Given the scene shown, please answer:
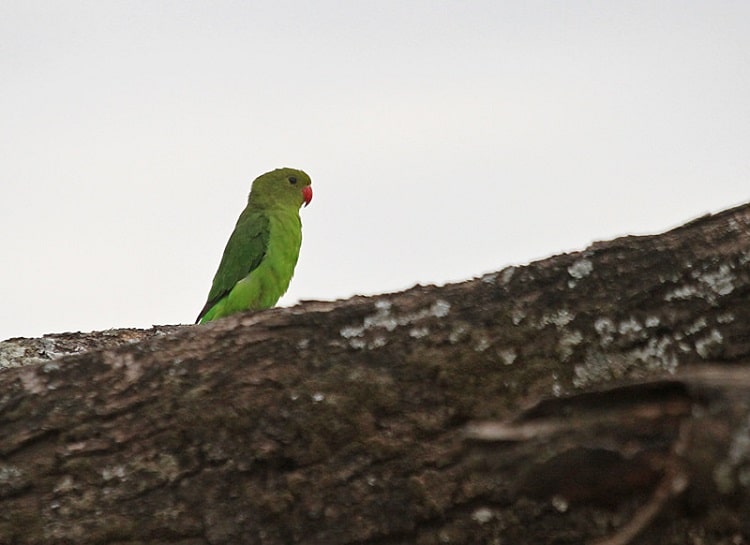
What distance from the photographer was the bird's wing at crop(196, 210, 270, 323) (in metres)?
9.42

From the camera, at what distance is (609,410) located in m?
2.59

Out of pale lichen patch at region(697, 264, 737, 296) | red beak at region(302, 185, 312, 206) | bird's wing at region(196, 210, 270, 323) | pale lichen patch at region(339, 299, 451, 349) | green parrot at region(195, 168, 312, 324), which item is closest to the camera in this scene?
pale lichen patch at region(697, 264, 737, 296)

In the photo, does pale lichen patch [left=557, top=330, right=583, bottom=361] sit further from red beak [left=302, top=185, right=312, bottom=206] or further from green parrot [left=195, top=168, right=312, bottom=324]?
red beak [left=302, top=185, right=312, bottom=206]

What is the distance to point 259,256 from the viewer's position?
943 centimetres

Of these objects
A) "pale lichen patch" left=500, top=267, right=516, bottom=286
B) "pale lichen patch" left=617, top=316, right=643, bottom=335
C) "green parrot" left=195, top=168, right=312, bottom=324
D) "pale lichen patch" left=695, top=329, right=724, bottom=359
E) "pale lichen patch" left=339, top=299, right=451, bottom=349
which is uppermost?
"green parrot" left=195, top=168, right=312, bottom=324

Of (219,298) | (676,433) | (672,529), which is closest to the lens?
(676,433)

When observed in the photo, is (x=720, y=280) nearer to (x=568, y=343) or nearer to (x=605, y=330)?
(x=605, y=330)

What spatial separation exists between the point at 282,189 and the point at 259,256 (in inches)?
40.7

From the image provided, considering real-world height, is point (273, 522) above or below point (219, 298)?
below

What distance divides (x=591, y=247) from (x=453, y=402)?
2.58ft

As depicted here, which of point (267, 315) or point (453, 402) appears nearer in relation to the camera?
point (453, 402)

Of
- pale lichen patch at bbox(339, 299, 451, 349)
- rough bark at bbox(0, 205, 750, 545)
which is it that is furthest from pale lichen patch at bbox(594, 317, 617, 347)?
pale lichen patch at bbox(339, 299, 451, 349)

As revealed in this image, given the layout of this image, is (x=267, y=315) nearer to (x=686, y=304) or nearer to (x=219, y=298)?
(x=686, y=304)

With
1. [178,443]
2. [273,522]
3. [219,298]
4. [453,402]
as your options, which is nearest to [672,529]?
[453,402]
